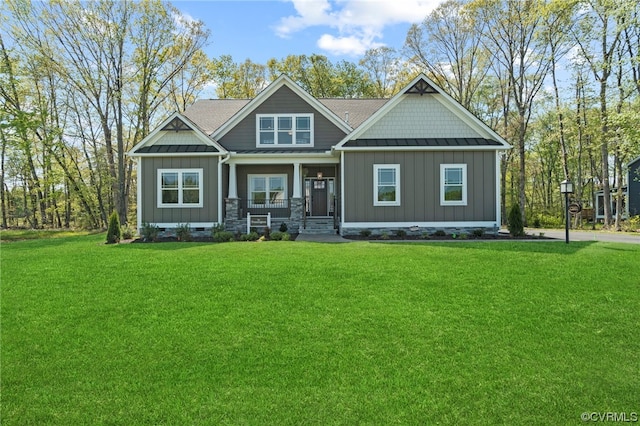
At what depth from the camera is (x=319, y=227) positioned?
642 inches

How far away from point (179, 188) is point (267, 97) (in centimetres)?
556

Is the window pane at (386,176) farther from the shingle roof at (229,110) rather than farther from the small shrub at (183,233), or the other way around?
the small shrub at (183,233)

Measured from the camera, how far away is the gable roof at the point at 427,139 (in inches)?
576

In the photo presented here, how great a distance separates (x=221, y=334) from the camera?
16.3 feet

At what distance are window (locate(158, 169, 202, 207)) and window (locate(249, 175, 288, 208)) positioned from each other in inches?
105

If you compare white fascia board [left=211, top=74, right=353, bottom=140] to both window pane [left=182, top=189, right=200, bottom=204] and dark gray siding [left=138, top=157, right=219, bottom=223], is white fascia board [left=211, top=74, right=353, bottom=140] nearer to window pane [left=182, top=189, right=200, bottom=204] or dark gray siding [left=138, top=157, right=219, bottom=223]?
dark gray siding [left=138, top=157, right=219, bottom=223]

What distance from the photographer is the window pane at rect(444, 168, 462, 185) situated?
14828 mm

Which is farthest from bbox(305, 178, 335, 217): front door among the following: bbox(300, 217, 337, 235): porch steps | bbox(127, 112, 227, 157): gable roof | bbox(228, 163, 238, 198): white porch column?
bbox(127, 112, 227, 157): gable roof

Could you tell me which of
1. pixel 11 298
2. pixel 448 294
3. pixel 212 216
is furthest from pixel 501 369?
pixel 212 216

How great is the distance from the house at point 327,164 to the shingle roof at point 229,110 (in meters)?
1.48

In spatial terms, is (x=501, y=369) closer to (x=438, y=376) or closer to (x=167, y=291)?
(x=438, y=376)

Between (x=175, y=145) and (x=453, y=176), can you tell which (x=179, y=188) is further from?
(x=453, y=176)

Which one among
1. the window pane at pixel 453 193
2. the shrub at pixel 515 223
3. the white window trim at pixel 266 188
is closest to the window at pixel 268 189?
the white window trim at pixel 266 188

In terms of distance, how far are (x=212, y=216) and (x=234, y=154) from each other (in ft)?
8.84
